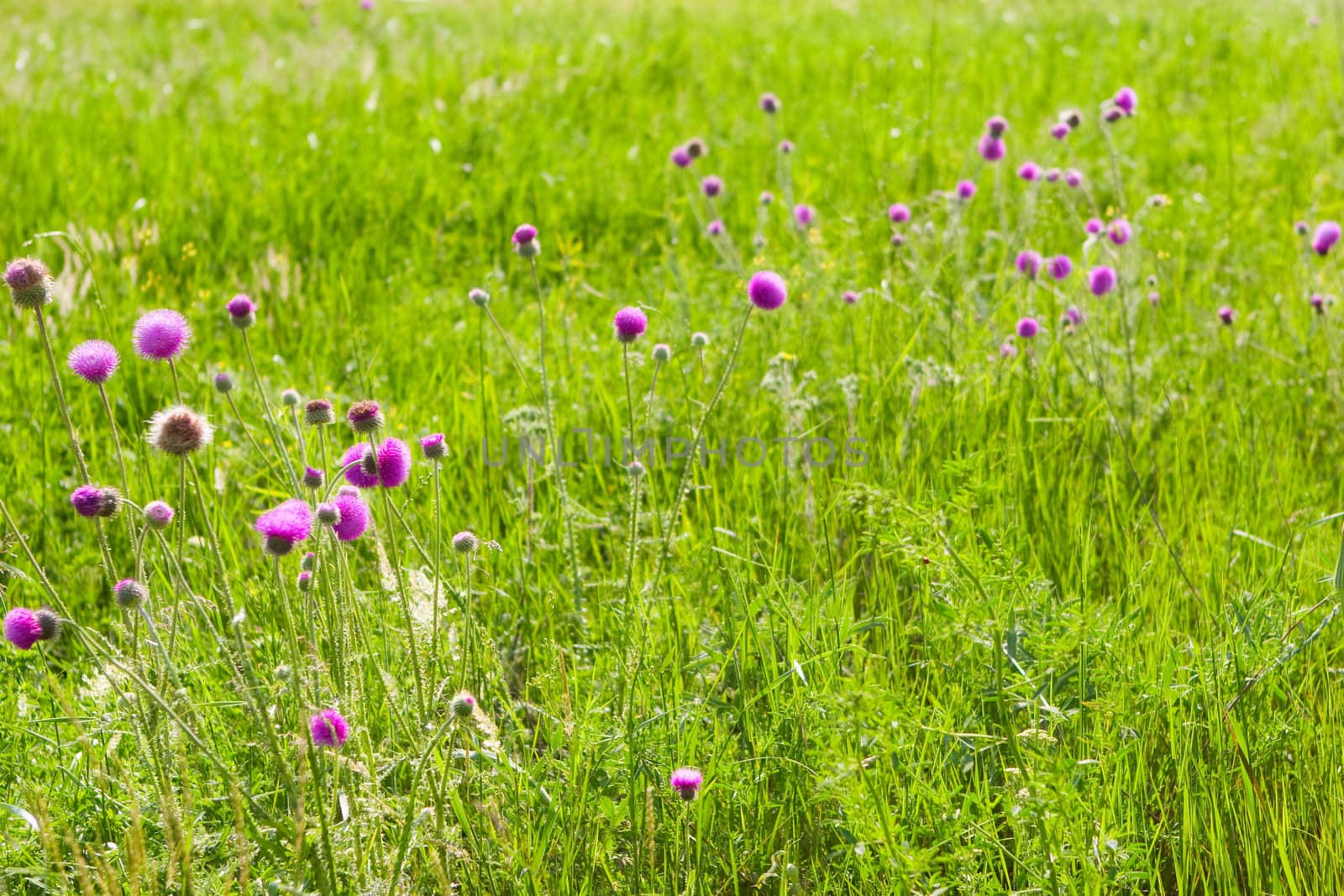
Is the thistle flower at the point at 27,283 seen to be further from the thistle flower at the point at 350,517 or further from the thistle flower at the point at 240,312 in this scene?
the thistle flower at the point at 350,517

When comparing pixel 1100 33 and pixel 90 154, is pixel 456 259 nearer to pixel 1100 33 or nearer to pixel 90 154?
pixel 90 154

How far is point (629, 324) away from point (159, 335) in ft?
2.39

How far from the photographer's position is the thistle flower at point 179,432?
4.56ft

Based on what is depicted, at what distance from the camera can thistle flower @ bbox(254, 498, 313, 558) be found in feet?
4.66

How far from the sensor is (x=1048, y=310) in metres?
3.39

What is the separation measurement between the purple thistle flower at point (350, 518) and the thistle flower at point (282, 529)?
132mm

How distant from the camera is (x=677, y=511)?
5.78 ft

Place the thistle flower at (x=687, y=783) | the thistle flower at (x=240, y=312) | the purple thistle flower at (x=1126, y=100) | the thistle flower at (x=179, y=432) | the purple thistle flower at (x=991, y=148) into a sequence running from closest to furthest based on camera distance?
1. the thistle flower at (x=179, y=432)
2. the thistle flower at (x=687, y=783)
3. the thistle flower at (x=240, y=312)
4. the purple thistle flower at (x=991, y=148)
5. the purple thistle flower at (x=1126, y=100)

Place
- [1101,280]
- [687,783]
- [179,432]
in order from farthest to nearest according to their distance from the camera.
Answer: [1101,280], [687,783], [179,432]

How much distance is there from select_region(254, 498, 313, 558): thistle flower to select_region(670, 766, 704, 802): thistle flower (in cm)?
56

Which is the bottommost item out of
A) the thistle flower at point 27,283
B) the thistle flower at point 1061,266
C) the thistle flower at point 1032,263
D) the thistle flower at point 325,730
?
the thistle flower at point 325,730

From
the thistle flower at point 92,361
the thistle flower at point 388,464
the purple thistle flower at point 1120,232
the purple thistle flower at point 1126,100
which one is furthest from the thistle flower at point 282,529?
the purple thistle flower at point 1126,100

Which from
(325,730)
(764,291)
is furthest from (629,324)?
(325,730)

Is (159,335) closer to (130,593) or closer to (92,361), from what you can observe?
(92,361)
